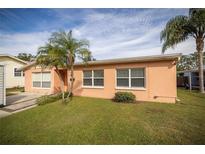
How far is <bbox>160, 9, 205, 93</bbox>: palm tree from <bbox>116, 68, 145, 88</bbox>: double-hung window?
203 inches

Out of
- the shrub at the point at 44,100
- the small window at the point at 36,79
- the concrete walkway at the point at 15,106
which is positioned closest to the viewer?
the concrete walkway at the point at 15,106

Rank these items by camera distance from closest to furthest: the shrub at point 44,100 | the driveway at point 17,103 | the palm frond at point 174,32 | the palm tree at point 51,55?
the driveway at point 17,103, the palm tree at point 51,55, the shrub at point 44,100, the palm frond at point 174,32

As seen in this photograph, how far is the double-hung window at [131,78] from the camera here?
9180mm

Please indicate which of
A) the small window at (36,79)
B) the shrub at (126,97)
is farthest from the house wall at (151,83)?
the small window at (36,79)

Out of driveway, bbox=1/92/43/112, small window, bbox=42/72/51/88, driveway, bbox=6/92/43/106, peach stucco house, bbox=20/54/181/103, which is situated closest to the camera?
driveway, bbox=1/92/43/112

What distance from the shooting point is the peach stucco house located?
8.34m

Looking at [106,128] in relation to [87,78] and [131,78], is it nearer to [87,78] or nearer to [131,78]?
[131,78]

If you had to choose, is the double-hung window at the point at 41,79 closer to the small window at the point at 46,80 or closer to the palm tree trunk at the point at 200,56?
the small window at the point at 46,80

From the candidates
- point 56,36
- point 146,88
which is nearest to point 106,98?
point 146,88

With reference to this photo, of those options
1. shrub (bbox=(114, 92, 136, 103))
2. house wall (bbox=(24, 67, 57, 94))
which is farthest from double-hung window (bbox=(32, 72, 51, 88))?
shrub (bbox=(114, 92, 136, 103))

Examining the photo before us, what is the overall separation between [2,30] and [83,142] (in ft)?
27.1

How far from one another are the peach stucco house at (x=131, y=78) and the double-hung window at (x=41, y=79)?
759 millimetres

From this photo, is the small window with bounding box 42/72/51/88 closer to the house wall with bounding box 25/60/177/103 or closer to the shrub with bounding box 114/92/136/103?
the house wall with bounding box 25/60/177/103

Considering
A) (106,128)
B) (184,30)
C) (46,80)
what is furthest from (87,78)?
(184,30)
